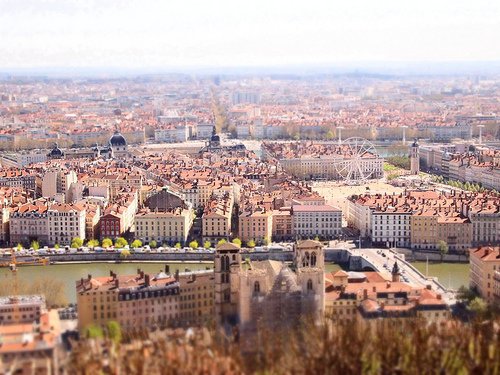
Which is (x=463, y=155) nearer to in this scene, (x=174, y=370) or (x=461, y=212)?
(x=461, y=212)

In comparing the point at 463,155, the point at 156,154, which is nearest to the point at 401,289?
the point at 463,155

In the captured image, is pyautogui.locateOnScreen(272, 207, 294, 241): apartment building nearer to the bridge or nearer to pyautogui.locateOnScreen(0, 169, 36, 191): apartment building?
the bridge

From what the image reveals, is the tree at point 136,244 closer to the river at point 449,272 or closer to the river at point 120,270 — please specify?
the river at point 120,270

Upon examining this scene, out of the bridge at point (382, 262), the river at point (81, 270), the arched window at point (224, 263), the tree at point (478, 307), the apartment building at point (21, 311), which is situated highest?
the arched window at point (224, 263)

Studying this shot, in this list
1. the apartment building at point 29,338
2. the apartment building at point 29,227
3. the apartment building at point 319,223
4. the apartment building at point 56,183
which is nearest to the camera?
the apartment building at point 29,338

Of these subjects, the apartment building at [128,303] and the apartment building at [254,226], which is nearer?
the apartment building at [128,303]

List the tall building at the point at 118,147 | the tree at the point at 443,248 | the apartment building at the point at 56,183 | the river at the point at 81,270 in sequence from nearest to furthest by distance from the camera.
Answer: the river at the point at 81,270
the tree at the point at 443,248
the apartment building at the point at 56,183
the tall building at the point at 118,147

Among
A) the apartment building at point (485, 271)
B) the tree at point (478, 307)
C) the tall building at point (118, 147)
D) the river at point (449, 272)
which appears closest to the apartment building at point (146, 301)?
the tree at point (478, 307)

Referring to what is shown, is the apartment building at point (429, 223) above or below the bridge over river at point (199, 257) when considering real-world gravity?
above
